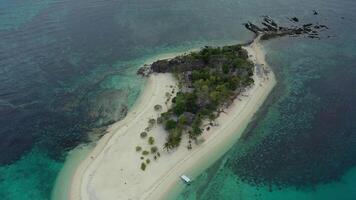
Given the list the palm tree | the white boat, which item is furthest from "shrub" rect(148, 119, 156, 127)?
the white boat

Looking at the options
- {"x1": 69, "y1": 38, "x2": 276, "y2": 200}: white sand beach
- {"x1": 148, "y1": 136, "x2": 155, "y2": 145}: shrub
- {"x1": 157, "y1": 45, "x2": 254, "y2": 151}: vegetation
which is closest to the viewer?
{"x1": 69, "y1": 38, "x2": 276, "y2": 200}: white sand beach

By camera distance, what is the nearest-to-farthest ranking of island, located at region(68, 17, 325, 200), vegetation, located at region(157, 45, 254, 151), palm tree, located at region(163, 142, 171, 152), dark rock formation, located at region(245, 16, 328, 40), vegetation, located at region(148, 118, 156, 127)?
island, located at region(68, 17, 325, 200) → palm tree, located at region(163, 142, 171, 152) → vegetation, located at region(157, 45, 254, 151) → vegetation, located at region(148, 118, 156, 127) → dark rock formation, located at region(245, 16, 328, 40)

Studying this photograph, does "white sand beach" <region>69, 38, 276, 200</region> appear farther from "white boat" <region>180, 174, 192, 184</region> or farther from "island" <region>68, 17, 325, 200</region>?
"white boat" <region>180, 174, 192, 184</region>

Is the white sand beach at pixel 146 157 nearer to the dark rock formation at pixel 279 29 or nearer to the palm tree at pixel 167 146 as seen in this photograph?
the palm tree at pixel 167 146

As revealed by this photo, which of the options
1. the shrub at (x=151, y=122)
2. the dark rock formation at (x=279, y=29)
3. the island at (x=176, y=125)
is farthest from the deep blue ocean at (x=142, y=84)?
the shrub at (x=151, y=122)

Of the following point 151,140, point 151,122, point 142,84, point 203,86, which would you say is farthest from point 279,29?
point 151,140

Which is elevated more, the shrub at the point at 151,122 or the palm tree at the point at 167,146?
the shrub at the point at 151,122

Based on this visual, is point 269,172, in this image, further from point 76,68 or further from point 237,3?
point 237,3

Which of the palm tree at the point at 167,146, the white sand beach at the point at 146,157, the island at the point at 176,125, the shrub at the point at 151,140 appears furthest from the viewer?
the shrub at the point at 151,140
